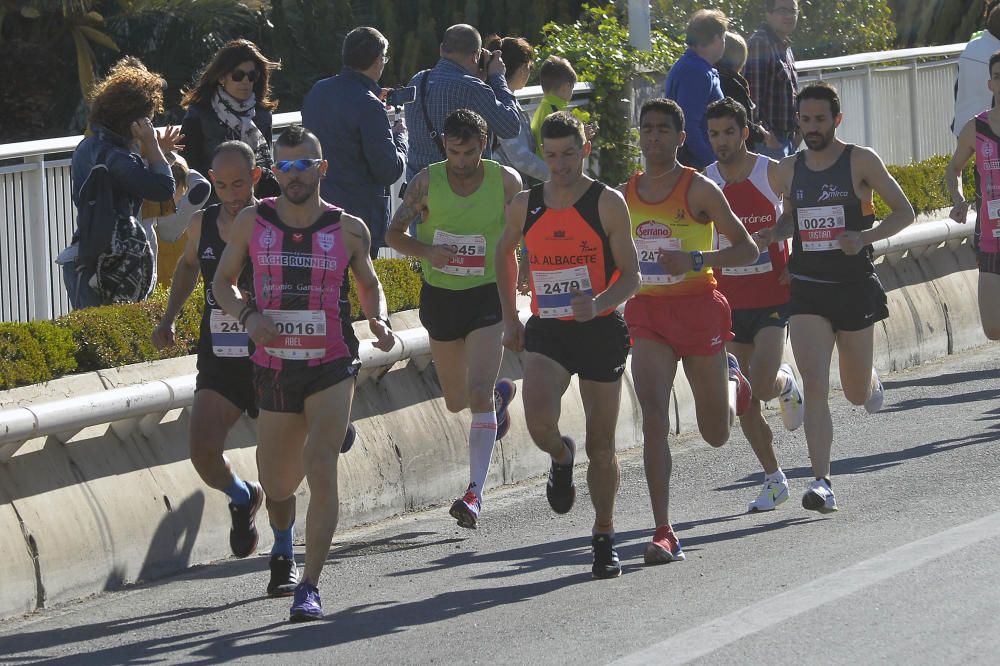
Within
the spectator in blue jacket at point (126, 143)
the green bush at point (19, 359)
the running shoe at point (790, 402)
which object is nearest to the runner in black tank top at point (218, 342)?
the green bush at point (19, 359)

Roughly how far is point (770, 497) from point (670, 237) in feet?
5.17

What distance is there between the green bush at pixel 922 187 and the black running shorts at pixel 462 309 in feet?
20.4

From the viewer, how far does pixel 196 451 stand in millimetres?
8391

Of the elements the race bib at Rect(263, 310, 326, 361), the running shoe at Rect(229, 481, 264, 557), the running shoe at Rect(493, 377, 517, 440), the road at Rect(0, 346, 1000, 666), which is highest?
the race bib at Rect(263, 310, 326, 361)

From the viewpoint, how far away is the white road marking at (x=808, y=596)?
6.36 metres

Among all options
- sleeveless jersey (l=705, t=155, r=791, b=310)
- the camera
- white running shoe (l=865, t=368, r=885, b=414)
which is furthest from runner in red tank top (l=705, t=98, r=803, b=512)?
the camera

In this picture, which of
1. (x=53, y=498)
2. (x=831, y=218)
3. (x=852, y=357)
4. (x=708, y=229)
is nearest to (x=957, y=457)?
(x=852, y=357)

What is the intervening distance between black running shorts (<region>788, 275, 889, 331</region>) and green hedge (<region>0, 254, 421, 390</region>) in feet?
9.84

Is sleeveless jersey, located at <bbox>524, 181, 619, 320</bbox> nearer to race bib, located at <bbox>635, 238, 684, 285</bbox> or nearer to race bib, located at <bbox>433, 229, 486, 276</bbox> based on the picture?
race bib, located at <bbox>635, 238, 684, 285</bbox>

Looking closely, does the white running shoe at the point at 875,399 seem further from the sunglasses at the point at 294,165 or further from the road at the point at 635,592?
the sunglasses at the point at 294,165

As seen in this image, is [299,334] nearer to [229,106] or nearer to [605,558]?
[605,558]

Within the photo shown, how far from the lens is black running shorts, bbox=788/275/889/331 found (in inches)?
367

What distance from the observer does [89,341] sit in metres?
8.76

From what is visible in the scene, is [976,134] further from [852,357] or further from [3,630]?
[3,630]
